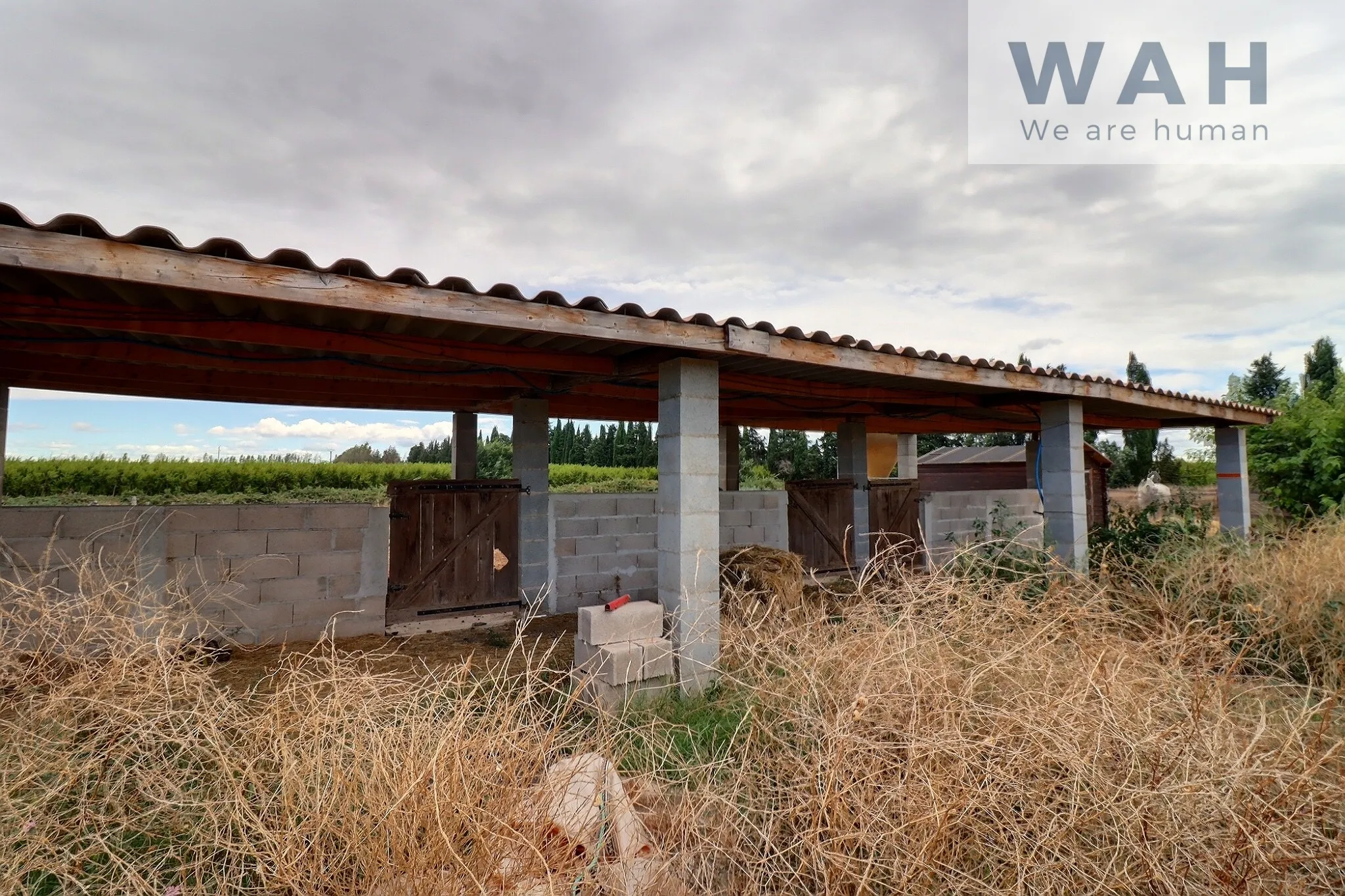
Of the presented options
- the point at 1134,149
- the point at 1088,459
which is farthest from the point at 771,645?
the point at 1088,459

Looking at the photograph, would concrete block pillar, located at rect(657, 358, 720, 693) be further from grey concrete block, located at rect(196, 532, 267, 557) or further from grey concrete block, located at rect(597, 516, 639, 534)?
grey concrete block, located at rect(196, 532, 267, 557)

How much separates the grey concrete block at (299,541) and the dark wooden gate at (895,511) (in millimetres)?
7499

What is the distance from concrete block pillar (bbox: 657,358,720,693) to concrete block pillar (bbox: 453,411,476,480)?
5.41 m

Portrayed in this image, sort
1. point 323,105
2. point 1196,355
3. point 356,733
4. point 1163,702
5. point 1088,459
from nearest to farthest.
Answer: point 356,733, point 1163,702, point 323,105, point 1088,459, point 1196,355

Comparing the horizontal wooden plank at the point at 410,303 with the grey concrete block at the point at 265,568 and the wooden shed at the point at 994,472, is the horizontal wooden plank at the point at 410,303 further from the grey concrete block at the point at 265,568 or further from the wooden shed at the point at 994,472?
the wooden shed at the point at 994,472

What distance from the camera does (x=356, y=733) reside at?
91.3 inches

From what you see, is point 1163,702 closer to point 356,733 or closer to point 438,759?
point 438,759

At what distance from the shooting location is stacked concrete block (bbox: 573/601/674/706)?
13.4ft

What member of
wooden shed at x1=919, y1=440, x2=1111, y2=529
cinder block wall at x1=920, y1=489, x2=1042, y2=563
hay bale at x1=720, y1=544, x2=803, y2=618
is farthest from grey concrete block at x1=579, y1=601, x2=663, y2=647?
wooden shed at x1=919, y1=440, x2=1111, y2=529

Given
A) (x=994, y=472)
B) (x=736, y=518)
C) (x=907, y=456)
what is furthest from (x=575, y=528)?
(x=994, y=472)

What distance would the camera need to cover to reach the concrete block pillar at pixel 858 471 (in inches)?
Result: 385

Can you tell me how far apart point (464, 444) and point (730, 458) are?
5.40 m

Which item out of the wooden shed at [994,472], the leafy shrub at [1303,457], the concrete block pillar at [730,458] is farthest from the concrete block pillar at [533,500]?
the leafy shrub at [1303,457]

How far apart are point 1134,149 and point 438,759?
8.23 meters
